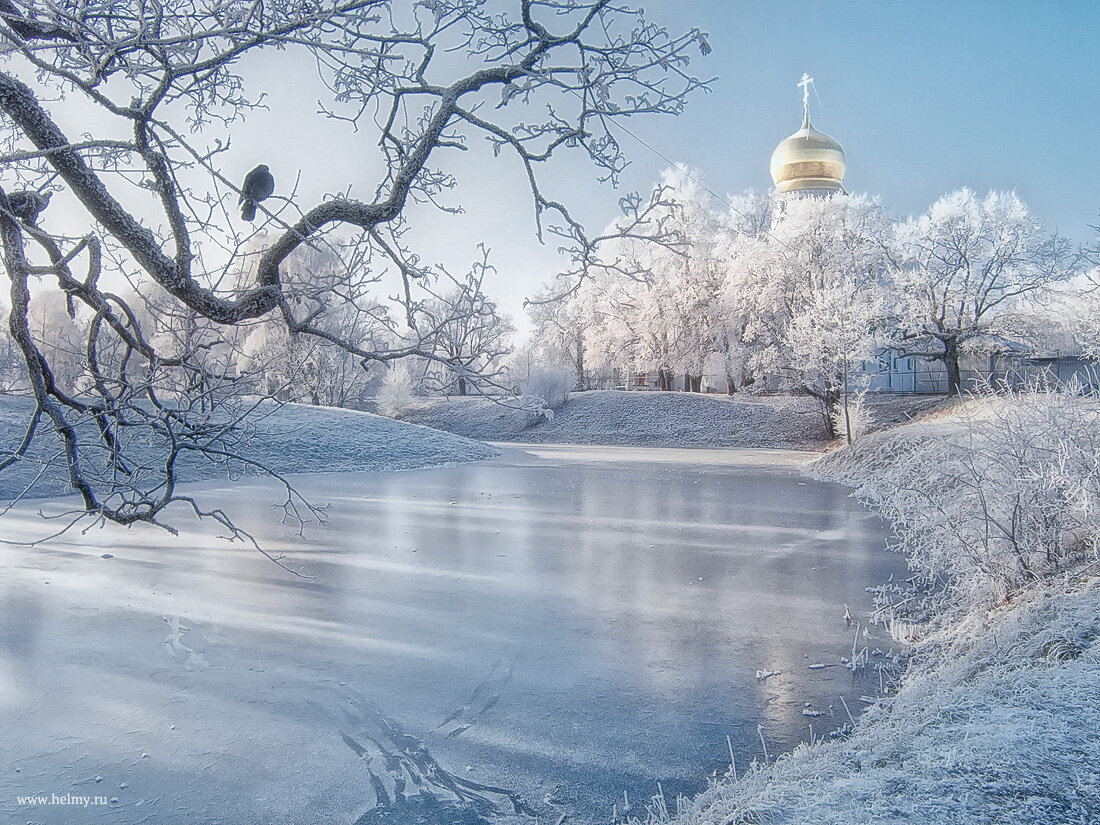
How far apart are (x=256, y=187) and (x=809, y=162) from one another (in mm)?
41475

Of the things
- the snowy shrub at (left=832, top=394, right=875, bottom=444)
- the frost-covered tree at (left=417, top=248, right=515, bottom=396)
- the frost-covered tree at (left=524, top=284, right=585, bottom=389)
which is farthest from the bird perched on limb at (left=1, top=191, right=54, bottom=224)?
the frost-covered tree at (left=524, top=284, right=585, bottom=389)

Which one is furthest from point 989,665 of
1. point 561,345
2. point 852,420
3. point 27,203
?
point 561,345

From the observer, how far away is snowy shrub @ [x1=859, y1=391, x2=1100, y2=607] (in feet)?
17.9

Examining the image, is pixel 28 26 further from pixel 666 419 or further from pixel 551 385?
pixel 551 385

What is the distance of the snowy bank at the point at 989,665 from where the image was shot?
2.45m

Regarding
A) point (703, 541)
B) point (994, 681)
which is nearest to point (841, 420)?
point (703, 541)

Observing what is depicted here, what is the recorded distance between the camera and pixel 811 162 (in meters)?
39.5

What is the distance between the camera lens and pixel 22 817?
3410 mm

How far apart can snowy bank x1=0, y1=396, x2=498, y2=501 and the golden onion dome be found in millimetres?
25682

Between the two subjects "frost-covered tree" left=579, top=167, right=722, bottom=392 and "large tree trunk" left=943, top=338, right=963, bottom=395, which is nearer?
"large tree trunk" left=943, top=338, right=963, bottom=395

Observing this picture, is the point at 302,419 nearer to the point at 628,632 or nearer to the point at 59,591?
the point at 59,591

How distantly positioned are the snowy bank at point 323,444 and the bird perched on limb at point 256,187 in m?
14.0

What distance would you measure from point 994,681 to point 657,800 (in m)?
1.80

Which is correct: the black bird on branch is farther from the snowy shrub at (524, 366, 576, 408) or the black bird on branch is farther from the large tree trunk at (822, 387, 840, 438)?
the snowy shrub at (524, 366, 576, 408)
